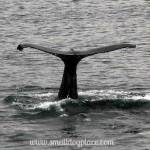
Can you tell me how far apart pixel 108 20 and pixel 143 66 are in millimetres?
14558

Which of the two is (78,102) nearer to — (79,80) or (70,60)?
(70,60)

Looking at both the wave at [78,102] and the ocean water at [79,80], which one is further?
the wave at [78,102]

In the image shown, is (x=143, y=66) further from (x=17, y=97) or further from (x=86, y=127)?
(x=86, y=127)

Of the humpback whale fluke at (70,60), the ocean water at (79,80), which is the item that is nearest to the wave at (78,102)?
the ocean water at (79,80)

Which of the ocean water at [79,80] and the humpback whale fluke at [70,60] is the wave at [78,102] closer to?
the ocean water at [79,80]

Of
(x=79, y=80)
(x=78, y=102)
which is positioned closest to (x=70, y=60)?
(x=78, y=102)

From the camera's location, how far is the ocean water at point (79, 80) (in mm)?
22438

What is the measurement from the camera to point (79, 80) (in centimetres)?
3027

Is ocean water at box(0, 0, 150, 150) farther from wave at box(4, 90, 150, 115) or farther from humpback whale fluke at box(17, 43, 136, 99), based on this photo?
humpback whale fluke at box(17, 43, 136, 99)

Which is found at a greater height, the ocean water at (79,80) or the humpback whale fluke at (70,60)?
the humpback whale fluke at (70,60)

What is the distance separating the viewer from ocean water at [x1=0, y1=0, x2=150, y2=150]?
22438 millimetres

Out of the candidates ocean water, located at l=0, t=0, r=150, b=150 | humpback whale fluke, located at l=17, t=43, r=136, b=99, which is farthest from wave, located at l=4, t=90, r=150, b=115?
humpback whale fluke, located at l=17, t=43, r=136, b=99

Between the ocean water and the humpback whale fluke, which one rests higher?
the humpback whale fluke

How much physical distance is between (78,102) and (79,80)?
5.34 meters
